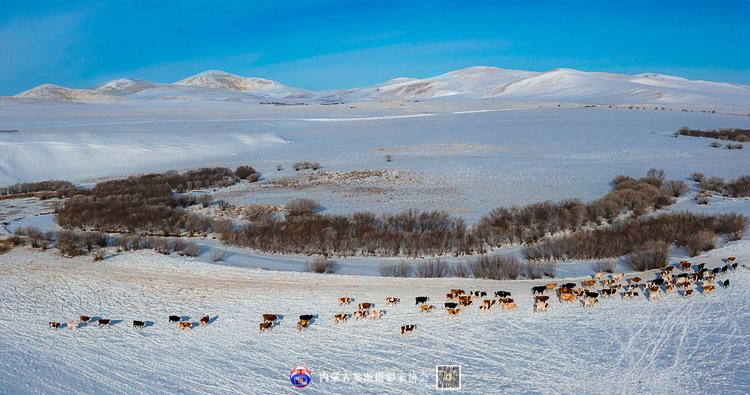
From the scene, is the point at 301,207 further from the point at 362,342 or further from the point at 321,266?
the point at 362,342

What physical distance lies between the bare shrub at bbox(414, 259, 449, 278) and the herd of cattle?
182cm

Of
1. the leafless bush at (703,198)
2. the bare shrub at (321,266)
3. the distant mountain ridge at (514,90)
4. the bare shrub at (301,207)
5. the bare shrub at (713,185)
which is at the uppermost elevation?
the distant mountain ridge at (514,90)

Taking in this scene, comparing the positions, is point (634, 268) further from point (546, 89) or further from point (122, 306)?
point (546, 89)

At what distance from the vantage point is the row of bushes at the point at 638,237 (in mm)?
13266

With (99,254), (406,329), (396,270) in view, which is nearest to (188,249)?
(99,254)

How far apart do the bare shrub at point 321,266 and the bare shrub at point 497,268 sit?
3.15m

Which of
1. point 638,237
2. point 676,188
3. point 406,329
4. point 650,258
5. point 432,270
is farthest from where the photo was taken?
point 676,188

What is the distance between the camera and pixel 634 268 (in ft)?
40.0

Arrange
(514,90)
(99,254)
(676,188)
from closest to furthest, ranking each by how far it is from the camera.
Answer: (99,254) < (676,188) < (514,90)

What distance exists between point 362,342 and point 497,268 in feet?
15.0

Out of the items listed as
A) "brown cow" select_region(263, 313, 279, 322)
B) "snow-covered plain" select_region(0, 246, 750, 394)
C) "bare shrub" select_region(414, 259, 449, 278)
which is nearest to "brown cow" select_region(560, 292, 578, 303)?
"snow-covered plain" select_region(0, 246, 750, 394)

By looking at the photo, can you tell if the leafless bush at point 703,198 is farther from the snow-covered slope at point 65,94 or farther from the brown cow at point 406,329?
the snow-covered slope at point 65,94

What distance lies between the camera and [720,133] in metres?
38.6

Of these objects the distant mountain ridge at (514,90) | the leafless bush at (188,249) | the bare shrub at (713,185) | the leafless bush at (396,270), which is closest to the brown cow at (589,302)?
the leafless bush at (396,270)
